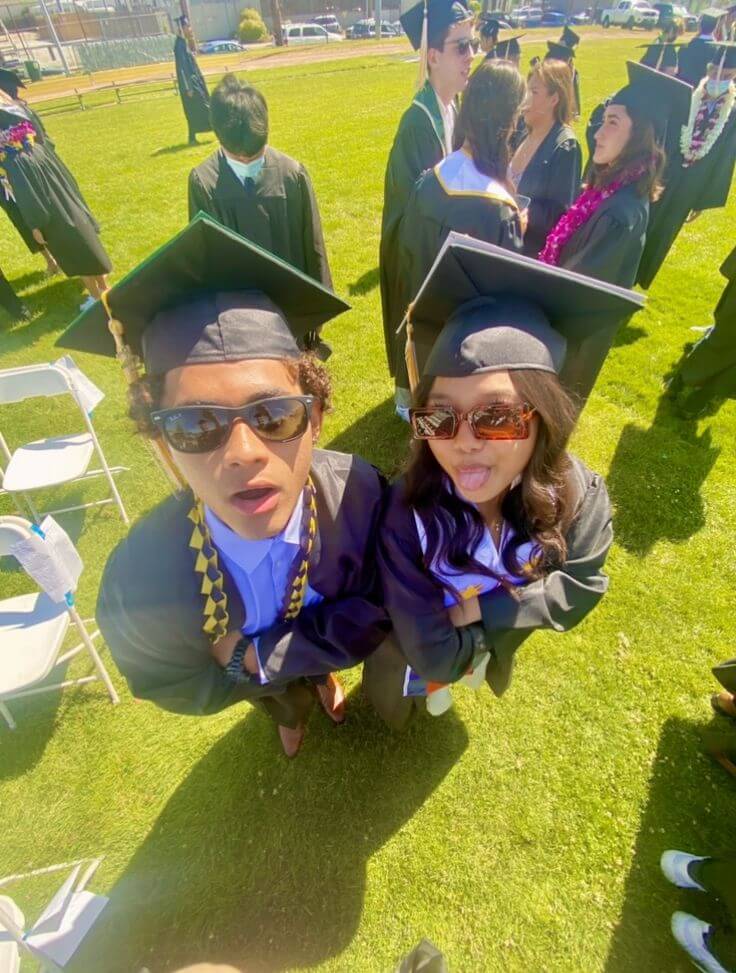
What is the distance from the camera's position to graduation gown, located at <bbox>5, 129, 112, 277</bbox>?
17.3ft

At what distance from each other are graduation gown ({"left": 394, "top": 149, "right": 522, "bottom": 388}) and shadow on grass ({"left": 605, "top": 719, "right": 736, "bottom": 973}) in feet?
9.96

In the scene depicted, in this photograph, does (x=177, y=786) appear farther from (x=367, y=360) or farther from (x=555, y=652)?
(x=367, y=360)

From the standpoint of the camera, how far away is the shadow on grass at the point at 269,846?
217 centimetres

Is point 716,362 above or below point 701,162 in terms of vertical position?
below

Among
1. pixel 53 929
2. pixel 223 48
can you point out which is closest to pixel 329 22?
pixel 223 48

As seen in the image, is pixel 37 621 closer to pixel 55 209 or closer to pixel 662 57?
pixel 55 209

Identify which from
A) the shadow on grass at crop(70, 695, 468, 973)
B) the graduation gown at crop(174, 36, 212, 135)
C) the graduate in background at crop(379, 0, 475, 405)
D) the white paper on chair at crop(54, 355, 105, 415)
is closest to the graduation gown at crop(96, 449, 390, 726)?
the shadow on grass at crop(70, 695, 468, 973)

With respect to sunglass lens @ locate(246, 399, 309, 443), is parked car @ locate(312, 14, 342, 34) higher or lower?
higher

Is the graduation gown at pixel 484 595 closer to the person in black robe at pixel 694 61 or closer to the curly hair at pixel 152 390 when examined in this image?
the curly hair at pixel 152 390

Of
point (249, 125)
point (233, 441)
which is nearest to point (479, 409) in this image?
point (233, 441)

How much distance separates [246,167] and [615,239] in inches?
109

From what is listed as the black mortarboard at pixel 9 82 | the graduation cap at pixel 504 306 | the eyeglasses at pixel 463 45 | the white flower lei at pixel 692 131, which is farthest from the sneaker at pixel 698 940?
the black mortarboard at pixel 9 82

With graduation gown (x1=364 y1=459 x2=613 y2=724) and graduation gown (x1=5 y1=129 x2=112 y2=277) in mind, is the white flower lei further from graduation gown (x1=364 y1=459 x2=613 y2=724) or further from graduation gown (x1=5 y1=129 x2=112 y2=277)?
graduation gown (x1=5 y1=129 x2=112 y2=277)

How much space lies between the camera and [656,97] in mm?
3150
